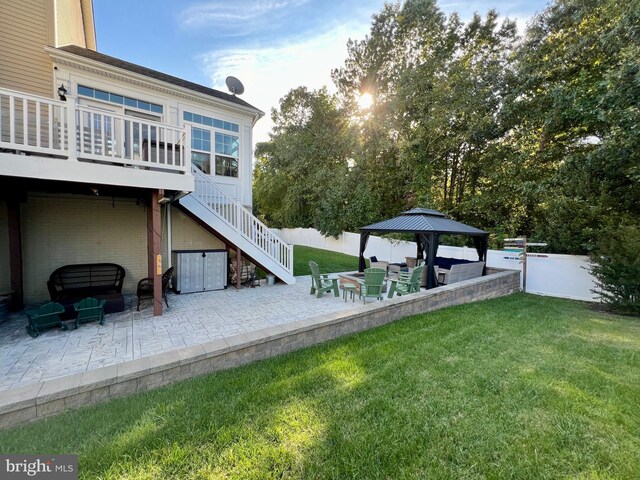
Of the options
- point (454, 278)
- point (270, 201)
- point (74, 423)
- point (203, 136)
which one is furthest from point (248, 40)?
point (270, 201)

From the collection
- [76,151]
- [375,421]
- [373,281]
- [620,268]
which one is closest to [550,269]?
[620,268]

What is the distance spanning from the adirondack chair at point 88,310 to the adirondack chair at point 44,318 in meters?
0.22

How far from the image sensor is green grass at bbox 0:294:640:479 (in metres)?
2.14

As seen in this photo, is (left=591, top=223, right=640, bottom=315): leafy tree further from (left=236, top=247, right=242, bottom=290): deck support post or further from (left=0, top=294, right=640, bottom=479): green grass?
(left=236, top=247, right=242, bottom=290): deck support post

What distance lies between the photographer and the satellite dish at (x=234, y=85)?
9.65m

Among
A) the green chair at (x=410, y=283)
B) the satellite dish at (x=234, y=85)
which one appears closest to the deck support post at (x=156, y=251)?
the green chair at (x=410, y=283)

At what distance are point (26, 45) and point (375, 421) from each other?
1002 cm

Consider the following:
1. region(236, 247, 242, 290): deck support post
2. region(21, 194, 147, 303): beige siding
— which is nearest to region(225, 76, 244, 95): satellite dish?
region(21, 194, 147, 303): beige siding

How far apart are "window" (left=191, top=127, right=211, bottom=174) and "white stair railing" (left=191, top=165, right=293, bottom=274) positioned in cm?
80

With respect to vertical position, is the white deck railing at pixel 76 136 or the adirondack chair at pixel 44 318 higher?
the white deck railing at pixel 76 136

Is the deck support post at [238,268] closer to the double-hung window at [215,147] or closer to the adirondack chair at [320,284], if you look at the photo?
the adirondack chair at [320,284]

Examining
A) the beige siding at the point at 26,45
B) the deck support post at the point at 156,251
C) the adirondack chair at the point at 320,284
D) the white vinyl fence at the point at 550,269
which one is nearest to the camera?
the deck support post at the point at 156,251

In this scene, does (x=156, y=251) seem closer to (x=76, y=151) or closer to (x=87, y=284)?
(x=76, y=151)

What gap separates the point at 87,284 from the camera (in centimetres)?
702
